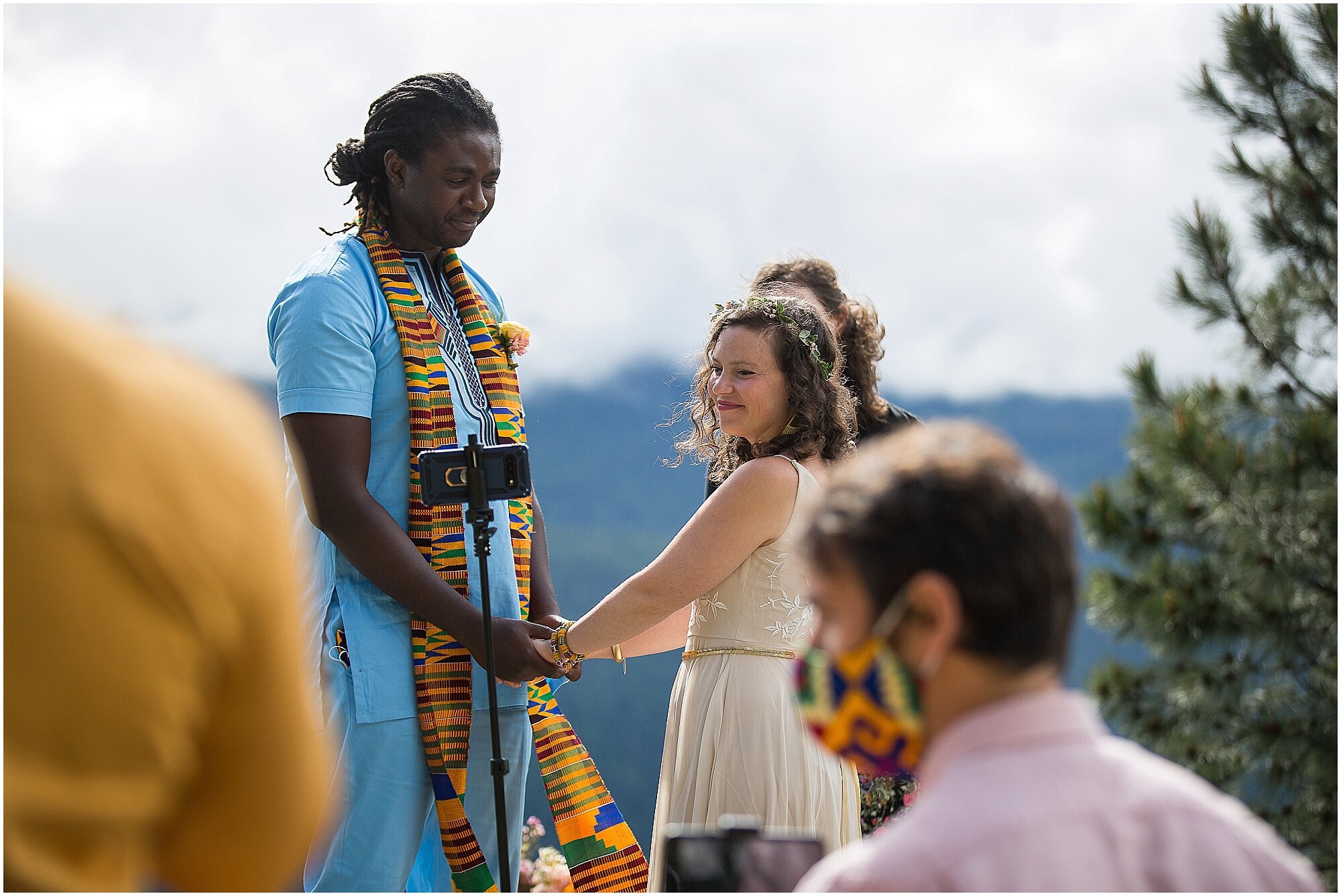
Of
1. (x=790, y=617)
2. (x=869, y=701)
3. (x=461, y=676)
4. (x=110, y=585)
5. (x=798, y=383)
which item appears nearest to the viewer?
(x=110, y=585)

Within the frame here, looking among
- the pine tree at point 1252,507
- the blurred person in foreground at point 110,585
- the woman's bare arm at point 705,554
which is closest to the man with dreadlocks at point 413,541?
the woman's bare arm at point 705,554

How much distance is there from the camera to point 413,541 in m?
2.35

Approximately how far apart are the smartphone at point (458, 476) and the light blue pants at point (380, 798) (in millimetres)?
361

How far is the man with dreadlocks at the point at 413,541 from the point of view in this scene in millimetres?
2240

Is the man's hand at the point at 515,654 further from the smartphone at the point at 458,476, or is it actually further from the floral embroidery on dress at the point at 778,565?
the floral embroidery on dress at the point at 778,565

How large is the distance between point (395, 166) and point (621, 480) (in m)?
3.76

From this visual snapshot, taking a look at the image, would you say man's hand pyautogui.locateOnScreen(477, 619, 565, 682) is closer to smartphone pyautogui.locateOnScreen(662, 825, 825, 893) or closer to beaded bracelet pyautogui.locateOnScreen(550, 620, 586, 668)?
beaded bracelet pyautogui.locateOnScreen(550, 620, 586, 668)

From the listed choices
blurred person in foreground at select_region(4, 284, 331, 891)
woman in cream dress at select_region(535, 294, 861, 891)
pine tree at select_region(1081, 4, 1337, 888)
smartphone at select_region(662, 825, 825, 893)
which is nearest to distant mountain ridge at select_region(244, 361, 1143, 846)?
pine tree at select_region(1081, 4, 1337, 888)

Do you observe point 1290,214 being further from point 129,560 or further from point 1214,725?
point 129,560

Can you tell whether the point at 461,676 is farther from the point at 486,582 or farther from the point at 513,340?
the point at 513,340

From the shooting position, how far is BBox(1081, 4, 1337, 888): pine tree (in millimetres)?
3689

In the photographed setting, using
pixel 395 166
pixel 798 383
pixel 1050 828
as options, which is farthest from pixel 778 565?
pixel 1050 828

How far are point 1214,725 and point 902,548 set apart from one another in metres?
3.34

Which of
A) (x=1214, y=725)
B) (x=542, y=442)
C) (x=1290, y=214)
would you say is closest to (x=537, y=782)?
(x=542, y=442)
